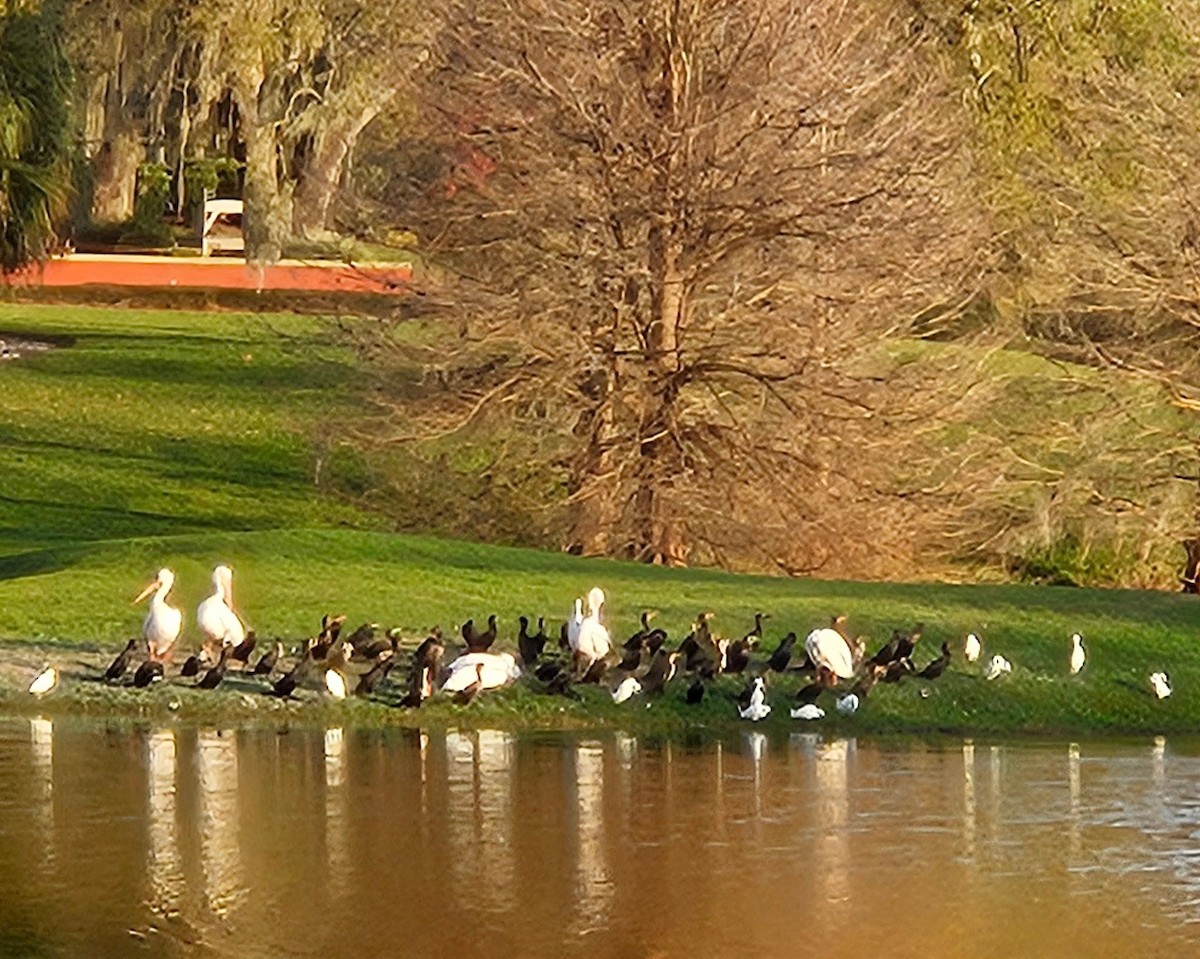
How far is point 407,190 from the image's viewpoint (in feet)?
116

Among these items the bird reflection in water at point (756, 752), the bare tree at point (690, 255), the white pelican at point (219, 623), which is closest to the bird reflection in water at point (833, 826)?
the bird reflection in water at point (756, 752)

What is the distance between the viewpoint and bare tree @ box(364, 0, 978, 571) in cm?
3409

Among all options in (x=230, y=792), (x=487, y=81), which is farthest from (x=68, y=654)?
(x=487, y=81)

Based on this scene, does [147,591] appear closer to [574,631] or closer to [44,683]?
[44,683]

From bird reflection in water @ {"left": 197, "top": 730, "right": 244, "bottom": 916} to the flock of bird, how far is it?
58.2 inches

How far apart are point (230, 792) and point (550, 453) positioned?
17.1 m

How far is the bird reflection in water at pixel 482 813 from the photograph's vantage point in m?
17.0

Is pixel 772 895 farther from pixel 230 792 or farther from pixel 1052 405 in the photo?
pixel 1052 405

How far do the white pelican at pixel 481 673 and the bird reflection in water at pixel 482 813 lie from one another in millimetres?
465

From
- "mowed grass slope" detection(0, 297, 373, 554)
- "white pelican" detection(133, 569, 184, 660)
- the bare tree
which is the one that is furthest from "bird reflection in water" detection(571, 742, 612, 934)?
"mowed grass slope" detection(0, 297, 373, 554)

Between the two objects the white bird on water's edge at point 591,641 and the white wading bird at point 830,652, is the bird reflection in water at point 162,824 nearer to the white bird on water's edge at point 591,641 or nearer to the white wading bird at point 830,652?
the white bird on water's edge at point 591,641

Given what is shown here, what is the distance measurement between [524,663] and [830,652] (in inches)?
100

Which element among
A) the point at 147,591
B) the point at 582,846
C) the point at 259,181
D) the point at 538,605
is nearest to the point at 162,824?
the point at 582,846

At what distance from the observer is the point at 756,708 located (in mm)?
23188
